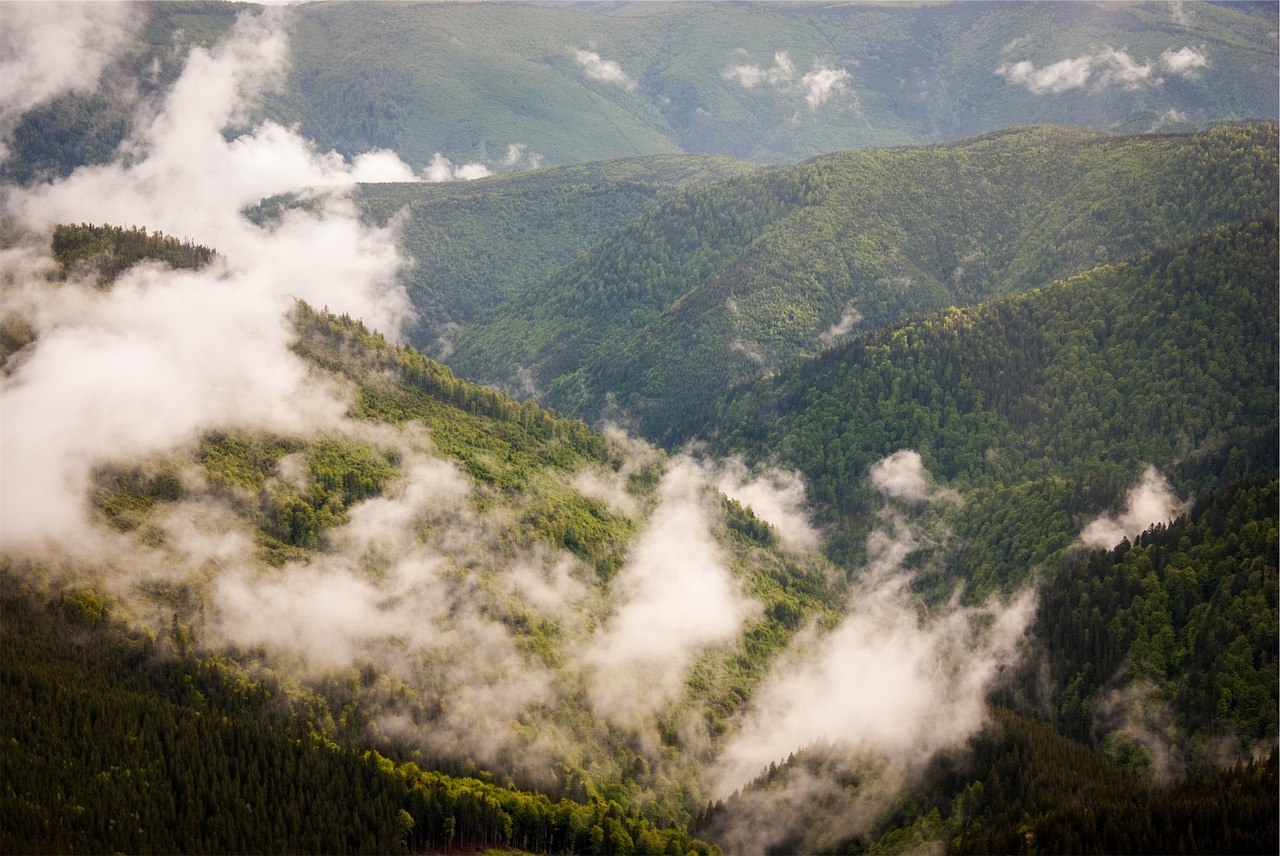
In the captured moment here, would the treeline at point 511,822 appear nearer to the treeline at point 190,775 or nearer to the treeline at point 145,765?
the treeline at point 190,775

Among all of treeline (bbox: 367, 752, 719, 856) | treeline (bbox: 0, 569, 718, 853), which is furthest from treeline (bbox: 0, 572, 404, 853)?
treeline (bbox: 367, 752, 719, 856)

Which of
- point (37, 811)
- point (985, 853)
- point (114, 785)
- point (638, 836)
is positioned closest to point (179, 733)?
point (114, 785)

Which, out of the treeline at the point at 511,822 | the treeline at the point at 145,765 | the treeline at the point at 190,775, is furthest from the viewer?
the treeline at the point at 511,822

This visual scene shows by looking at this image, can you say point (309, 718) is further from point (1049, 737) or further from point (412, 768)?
point (1049, 737)

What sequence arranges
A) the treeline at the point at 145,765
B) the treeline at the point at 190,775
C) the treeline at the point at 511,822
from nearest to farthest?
the treeline at the point at 145,765, the treeline at the point at 190,775, the treeline at the point at 511,822

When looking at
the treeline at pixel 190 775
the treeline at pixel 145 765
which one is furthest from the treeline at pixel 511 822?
the treeline at pixel 145 765

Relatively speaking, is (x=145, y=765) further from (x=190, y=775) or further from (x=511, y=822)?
(x=511, y=822)

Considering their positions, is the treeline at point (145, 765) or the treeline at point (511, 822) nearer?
the treeline at point (145, 765)

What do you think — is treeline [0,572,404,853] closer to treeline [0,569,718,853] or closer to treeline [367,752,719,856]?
treeline [0,569,718,853]
